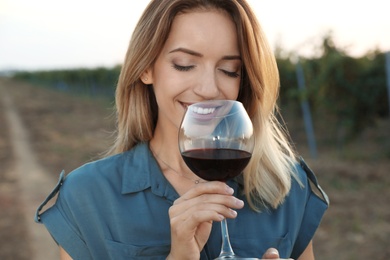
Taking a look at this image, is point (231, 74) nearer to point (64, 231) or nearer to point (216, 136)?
point (216, 136)

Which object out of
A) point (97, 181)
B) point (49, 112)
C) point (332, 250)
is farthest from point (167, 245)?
point (49, 112)

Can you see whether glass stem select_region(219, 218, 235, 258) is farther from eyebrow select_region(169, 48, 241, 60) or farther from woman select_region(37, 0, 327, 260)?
eyebrow select_region(169, 48, 241, 60)

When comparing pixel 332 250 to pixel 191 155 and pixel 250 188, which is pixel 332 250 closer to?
pixel 250 188

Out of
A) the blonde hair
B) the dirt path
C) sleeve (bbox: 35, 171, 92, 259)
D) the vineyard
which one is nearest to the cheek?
the blonde hair

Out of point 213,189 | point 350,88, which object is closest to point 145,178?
point 213,189

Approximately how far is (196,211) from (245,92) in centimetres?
75

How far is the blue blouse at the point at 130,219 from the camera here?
2.07 metres

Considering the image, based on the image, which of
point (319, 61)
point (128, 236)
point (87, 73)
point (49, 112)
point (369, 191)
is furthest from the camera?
point (87, 73)

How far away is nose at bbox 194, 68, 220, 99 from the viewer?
74.9 inches

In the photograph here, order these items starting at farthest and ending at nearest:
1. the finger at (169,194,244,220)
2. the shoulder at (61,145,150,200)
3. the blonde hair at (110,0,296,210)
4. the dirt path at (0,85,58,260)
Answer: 1. the dirt path at (0,85,58,260)
2. the shoulder at (61,145,150,200)
3. the blonde hair at (110,0,296,210)
4. the finger at (169,194,244,220)

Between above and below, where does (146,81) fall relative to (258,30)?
below

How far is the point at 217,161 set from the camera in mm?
1656

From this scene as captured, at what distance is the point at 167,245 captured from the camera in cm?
207

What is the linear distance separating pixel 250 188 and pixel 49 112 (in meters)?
25.8
